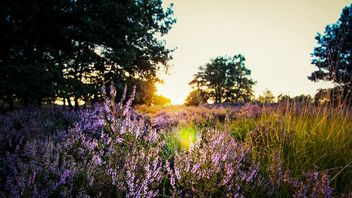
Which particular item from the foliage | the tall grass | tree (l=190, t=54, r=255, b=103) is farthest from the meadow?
tree (l=190, t=54, r=255, b=103)

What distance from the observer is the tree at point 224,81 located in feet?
187

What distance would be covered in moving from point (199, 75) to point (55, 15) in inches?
1842

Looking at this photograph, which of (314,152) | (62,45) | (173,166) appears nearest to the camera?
(173,166)

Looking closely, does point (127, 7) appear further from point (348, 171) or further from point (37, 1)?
point (348, 171)

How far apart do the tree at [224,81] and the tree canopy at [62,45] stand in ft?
137

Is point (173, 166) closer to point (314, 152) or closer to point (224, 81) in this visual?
point (314, 152)

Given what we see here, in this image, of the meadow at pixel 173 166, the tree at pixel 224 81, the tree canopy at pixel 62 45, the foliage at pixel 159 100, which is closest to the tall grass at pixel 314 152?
the meadow at pixel 173 166

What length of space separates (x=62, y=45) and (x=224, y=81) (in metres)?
44.6

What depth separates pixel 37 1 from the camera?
13.3 meters

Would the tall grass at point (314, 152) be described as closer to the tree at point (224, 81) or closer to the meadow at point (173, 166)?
the meadow at point (173, 166)

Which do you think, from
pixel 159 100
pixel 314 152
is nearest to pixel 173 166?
pixel 314 152

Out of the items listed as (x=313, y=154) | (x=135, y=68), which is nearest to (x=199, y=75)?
(x=135, y=68)

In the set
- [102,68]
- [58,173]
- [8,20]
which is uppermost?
[8,20]

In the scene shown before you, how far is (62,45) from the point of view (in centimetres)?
1519
